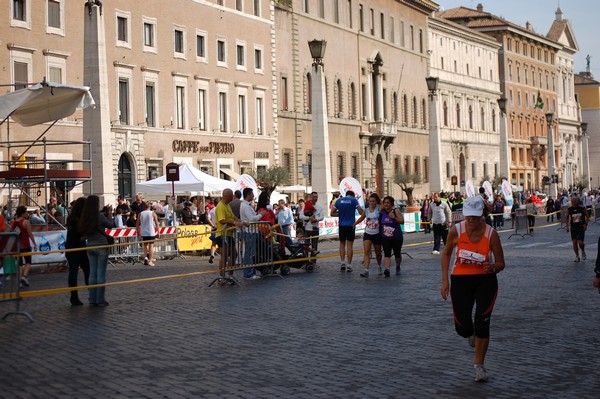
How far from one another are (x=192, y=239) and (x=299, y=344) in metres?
22.6

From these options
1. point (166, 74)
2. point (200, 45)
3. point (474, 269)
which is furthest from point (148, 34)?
point (474, 269)

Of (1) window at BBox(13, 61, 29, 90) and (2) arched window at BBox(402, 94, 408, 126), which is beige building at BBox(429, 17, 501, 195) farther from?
(1) window at BBox(13, 61, 29, 90)

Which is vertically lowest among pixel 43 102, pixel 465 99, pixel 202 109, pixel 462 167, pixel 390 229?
pixel 390 229

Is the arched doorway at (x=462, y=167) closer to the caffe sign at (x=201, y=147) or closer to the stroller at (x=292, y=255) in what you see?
the caffe sign at (x=201, y=147)

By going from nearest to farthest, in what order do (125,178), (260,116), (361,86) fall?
1. (125,178)
2. (260,116)
3. (361,86)

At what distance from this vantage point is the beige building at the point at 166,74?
4481 centimetres

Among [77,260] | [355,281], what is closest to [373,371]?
[77,260]

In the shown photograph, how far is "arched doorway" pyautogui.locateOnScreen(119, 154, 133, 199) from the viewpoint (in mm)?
49750

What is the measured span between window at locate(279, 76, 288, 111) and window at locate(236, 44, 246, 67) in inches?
191

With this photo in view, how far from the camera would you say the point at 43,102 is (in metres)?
28.3

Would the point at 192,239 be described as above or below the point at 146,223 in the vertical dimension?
below

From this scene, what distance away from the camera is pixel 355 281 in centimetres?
2294

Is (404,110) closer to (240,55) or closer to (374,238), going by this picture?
(240,55)

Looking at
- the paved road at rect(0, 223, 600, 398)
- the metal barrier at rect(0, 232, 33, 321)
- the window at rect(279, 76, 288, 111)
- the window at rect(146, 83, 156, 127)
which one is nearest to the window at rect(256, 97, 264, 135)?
the window at rect(279, 76, 288, 111)
